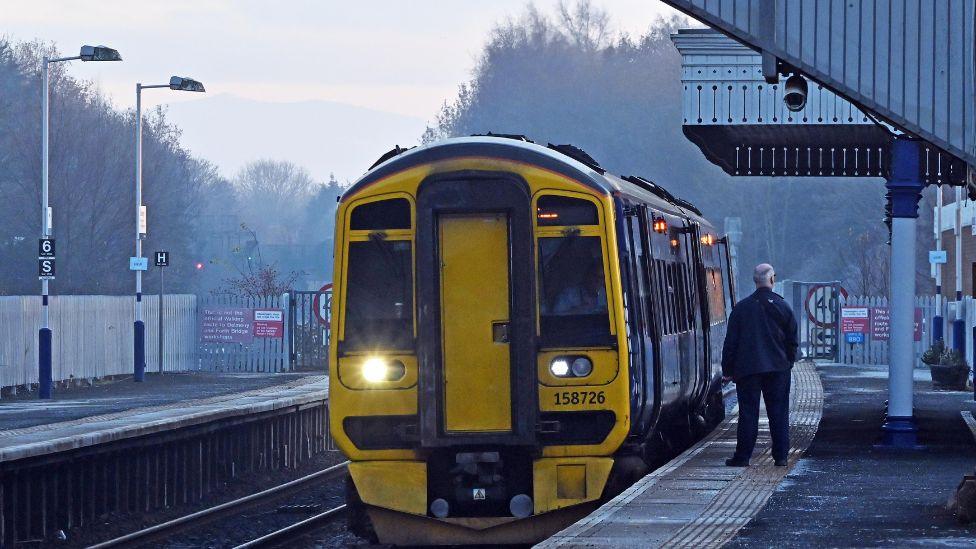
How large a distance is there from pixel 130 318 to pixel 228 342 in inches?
162

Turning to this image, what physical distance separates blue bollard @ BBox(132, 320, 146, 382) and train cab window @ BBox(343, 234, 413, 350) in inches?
945

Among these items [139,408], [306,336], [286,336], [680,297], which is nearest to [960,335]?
[306,336]

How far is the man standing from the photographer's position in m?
13.4

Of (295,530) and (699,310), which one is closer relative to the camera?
(295,530)

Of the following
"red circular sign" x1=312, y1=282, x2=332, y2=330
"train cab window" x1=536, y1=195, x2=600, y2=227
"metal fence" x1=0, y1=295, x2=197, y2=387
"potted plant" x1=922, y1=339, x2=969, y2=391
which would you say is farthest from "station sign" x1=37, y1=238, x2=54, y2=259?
"train cab window" x1=536, y1=195, x2=600, y2=227

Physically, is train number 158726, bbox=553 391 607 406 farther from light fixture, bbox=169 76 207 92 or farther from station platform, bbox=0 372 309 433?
light fixture, bbox=169 76 207 92

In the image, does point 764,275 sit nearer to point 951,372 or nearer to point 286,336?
point 951,372

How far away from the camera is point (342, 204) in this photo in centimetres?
1228

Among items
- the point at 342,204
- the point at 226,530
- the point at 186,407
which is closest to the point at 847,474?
the point at 342,204

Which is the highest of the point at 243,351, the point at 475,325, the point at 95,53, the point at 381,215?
the point at 95,53

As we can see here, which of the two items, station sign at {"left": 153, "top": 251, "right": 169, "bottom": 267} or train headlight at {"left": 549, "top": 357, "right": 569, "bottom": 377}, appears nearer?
train headlight at {"left": 549, "top": 357, "right": 569, "bottom": 377}

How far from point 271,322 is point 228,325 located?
1.07 m

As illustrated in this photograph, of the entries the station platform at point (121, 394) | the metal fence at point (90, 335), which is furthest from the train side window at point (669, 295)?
the metal fence at point (90, 335)

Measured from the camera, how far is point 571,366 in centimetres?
1194
